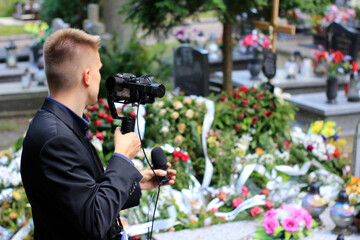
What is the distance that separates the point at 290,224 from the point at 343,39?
5.44 m

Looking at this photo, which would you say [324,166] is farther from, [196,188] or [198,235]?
[198,235]

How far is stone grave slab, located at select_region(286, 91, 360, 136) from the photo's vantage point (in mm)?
7676

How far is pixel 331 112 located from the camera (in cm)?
764

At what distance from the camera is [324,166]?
213 inches

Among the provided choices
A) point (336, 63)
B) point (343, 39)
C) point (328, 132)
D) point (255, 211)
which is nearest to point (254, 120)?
point (328, 132)

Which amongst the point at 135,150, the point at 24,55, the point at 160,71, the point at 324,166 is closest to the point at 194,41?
the point at 160,71

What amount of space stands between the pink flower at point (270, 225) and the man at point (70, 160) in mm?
2227

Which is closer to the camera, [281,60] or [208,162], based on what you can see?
[208,162]

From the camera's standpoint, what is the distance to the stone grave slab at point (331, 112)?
25.2ft

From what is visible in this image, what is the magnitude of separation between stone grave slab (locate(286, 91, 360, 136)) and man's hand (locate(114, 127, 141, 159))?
19.3 feet

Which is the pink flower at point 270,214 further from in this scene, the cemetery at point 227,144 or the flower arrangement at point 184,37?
the flower arrangement at point 184,37

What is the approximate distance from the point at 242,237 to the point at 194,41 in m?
6.87

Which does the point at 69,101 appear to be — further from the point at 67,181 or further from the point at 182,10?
the point at 182,10

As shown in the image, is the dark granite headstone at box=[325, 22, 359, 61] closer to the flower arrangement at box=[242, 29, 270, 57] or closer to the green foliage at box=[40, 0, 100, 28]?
the flower arrangement at box=[242, 29, 270, 57]
